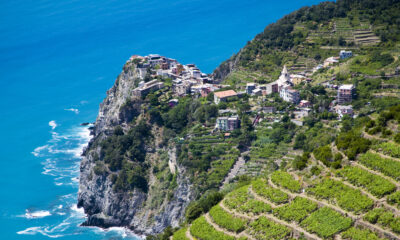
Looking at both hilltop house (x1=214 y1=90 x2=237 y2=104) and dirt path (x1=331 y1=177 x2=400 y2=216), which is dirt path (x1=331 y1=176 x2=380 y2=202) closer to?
dirt path (x1=331 y1=177 x2=400 y2=216)

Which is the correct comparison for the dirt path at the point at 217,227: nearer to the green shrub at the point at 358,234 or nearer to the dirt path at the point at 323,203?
the dirt path at the point at 323,203

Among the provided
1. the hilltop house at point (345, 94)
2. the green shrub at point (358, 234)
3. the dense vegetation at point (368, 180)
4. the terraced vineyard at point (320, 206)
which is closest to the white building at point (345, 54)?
the hilltop house at point (345, 94)

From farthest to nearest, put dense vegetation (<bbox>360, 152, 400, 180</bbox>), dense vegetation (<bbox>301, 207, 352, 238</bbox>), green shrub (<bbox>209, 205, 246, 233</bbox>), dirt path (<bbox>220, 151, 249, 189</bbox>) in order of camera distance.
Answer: dirt path (<bbox>220, 151, 249, 189</bbox>) < green shrub (<bbox>209, 205, 246, 233</bbox>) < dense vegetation (<bbox>360, 152, 400, 180</bbox>) < dense vegetation (<bbox>301, 207, 352, 238</bbox>)

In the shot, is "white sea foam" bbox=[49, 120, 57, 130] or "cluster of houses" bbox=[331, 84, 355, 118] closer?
"cluster of houses" bbox=[331, 84, 355, 118]

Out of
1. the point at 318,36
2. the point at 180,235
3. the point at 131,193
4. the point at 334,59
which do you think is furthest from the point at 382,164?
the point at 318,36

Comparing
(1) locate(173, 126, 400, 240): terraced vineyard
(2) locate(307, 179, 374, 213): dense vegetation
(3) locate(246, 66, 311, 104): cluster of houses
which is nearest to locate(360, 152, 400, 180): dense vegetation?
(1) locate(173, 126, 400, 240): terraced vineyard

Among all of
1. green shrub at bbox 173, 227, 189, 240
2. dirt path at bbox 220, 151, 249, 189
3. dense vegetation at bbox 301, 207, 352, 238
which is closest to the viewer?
dense vegetation at bbox 301, 207, 352, 238
